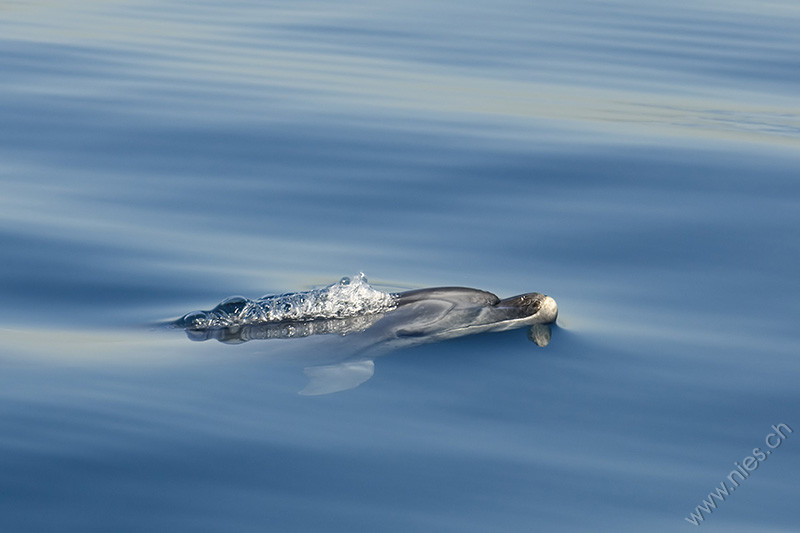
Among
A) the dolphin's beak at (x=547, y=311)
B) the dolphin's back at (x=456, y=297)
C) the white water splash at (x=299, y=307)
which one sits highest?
the white water splash at (x=299, y=307)

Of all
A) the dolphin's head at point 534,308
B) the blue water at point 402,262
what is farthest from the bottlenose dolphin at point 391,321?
the blue water at point 402,262

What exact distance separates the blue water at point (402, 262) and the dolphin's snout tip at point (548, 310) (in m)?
0.15

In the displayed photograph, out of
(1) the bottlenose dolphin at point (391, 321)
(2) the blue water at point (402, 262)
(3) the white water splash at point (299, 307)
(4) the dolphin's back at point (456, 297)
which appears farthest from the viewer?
(3) the white water splash at point (299, 307)

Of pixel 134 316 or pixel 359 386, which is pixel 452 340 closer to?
pixel 359 386

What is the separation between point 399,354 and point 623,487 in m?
2.47

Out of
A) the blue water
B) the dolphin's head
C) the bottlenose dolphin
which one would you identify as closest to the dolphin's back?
the bottlenose dolphin

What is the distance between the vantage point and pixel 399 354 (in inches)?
342

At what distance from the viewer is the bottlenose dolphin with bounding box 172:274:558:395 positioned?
878cm

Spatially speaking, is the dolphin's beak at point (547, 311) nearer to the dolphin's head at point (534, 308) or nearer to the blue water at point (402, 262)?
the dolphin's head at point (534, 308)

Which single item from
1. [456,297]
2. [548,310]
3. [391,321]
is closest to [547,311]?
[548,310]

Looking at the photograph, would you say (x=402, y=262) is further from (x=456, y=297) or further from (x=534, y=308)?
(x=534, y=308)

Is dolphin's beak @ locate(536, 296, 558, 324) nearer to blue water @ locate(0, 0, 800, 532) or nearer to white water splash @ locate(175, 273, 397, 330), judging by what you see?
blue water @ locate(0, 0, 800, 532)

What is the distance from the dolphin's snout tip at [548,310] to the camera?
8.80 metres

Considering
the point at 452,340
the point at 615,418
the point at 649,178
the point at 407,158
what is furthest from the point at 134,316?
the point at 649,178
